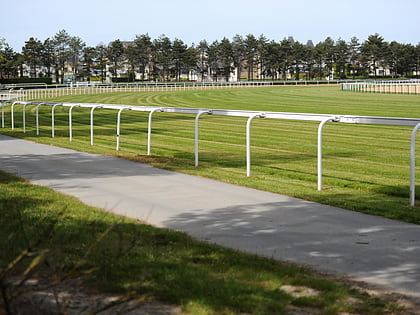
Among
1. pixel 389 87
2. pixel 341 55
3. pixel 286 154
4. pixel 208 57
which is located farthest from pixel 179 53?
pixel 286 154

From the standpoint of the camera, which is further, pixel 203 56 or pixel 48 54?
pixel 203 56

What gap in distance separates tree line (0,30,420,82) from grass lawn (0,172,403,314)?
115448 mm

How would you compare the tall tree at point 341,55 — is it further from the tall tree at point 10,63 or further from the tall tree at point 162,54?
the tall tree at point 10,63

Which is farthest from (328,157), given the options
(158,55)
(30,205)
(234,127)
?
(158,55)

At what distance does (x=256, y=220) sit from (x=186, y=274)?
250 cm

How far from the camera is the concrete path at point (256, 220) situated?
18.7 ft

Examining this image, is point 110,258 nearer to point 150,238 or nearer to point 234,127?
point 150,238

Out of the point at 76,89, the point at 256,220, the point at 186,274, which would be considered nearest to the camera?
the point at 186,274

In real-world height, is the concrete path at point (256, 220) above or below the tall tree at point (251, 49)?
below

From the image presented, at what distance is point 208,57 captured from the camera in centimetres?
14712

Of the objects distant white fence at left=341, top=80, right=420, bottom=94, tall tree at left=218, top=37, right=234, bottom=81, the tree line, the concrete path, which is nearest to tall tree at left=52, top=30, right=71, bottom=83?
the tree line

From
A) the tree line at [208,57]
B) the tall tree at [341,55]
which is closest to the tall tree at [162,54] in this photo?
the tree line at [208,57]

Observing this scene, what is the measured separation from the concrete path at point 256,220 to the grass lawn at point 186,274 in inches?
17.0

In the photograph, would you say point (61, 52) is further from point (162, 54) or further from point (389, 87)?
point (389, 87)
